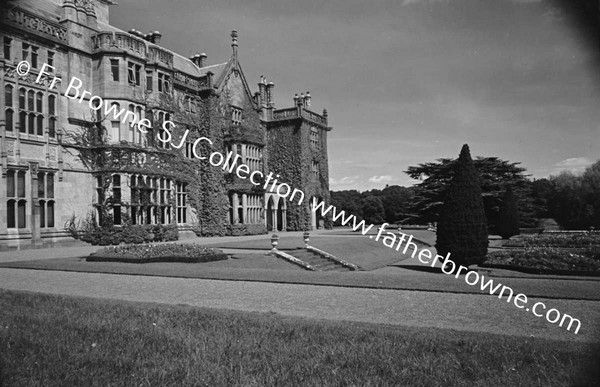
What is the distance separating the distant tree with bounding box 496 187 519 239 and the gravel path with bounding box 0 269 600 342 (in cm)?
2323

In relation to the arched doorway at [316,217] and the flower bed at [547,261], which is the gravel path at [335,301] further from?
the arched doorway at [316,217]

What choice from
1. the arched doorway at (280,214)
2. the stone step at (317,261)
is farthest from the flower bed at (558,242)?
the arched doorway at (280,214)

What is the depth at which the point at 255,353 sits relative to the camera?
520 centimetres

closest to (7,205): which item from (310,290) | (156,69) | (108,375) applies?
(156,69)

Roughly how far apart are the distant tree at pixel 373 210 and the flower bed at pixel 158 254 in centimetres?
4339

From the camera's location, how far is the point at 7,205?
21.0 meters

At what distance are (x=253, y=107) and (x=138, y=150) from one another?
14.6 metres

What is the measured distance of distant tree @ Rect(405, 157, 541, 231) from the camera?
110ft

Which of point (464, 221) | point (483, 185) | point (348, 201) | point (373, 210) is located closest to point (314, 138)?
point (483, 185)

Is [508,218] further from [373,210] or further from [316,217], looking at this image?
[373,210]

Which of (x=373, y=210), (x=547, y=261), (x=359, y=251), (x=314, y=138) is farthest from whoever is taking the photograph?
(x=373, y=210)

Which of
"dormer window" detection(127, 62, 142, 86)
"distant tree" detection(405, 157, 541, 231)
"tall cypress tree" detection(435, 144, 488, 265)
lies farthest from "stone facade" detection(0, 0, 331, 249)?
"tall cypress tree" detection(435, 144, 488, 265)

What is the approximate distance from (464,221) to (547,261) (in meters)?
3.35

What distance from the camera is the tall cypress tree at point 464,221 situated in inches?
608
